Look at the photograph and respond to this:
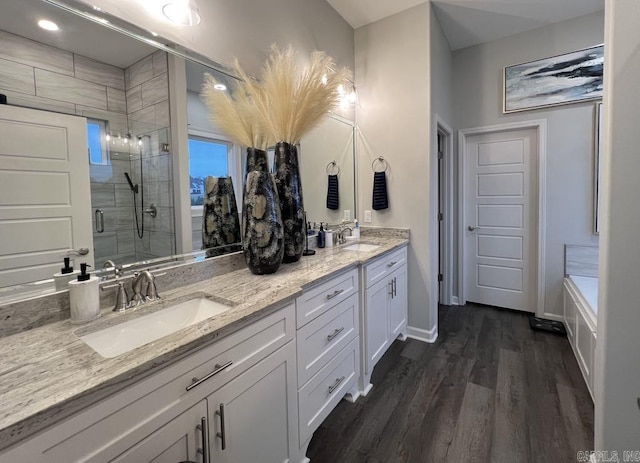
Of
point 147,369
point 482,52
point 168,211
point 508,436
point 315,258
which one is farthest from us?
point 482,52

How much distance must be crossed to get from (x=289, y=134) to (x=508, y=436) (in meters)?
2.05

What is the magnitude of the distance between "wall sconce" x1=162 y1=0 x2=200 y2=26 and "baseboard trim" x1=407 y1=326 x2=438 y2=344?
2.72m

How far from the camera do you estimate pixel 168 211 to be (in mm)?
1413

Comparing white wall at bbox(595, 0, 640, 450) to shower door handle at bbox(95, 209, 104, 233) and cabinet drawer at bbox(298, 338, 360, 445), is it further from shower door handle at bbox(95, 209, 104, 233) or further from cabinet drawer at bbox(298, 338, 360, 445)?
shower door handle at bbox(95, 209, 104, 233)

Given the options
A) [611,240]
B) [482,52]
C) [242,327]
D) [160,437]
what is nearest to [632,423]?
[611,240]

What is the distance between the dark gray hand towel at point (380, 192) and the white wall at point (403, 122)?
0.05 meters

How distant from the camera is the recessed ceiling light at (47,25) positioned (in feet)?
3.36

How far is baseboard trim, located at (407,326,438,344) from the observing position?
265cm

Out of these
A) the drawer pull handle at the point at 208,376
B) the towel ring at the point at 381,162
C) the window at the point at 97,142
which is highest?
the towel ring at the point at 381,162

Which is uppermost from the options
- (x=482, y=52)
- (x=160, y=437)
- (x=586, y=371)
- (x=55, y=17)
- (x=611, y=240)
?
(x=482, y=52)

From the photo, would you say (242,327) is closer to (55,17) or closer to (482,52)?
(55,17)

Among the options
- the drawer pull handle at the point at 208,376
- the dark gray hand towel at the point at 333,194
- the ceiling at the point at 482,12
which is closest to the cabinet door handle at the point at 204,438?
the drawer pull handle at the point at 208,376

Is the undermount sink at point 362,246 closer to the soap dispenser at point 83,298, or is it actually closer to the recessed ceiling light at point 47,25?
the soap dispenser at point 83,298

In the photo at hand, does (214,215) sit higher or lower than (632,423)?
higher
